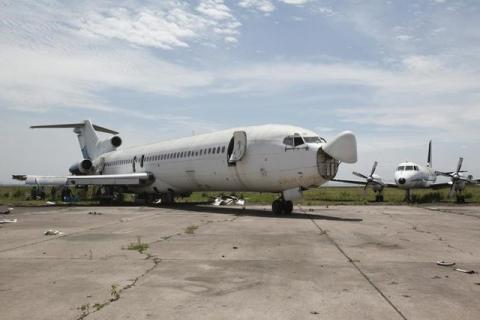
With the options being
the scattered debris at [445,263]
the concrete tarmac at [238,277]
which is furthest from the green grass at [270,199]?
the scattered debris at [445,263]

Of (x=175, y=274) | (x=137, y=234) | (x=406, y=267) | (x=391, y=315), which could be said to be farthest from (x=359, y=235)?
(x=391, y=315)

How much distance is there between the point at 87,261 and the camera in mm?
6953

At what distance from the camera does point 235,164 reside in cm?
1872

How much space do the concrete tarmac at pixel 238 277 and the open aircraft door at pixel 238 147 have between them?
26.5 ft

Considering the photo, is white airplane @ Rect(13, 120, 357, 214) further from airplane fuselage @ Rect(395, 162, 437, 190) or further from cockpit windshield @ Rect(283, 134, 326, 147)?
airplane fuselage @ Rect(395, 162, 437, 190)

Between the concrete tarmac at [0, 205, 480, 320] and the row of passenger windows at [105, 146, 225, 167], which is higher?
the row of passenger windows at [105, 146, 225, 167]

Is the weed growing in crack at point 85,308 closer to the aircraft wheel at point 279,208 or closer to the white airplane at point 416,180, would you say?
the aircraft wheel at point 279,208

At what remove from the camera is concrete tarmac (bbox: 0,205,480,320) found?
438cm

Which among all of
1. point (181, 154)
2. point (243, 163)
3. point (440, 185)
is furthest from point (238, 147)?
point (440, 185)

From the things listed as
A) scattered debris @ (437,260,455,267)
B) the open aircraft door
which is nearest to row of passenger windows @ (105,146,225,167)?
the open aircraft door

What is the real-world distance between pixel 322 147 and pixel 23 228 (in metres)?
9.54

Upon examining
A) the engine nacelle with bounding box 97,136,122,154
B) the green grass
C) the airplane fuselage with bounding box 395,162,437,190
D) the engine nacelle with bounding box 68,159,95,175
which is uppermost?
the engine nacelle with bounding box 97,136,122,154

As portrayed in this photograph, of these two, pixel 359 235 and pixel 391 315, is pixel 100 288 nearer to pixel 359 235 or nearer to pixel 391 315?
pixel 391 315

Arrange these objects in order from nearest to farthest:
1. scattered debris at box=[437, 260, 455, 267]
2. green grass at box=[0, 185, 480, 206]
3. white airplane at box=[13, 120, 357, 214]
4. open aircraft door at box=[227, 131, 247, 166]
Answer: scattered debris at box=[437, 260, 455, 267], white airplane at box=[13, 120, 357, 214], open aircraft door at box=[227, 131, 247, 166], green grass at box=[0, 185, 480, 206]
